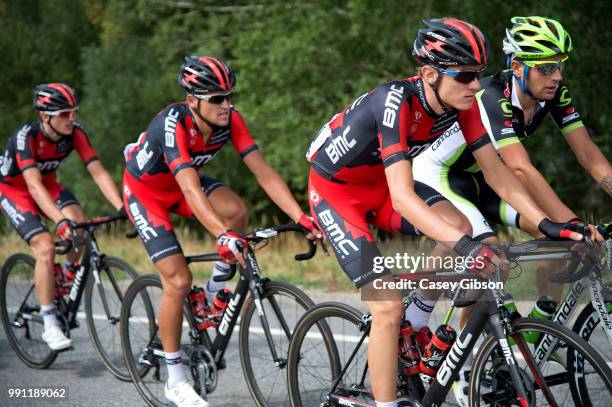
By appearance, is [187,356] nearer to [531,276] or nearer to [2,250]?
[531,276]

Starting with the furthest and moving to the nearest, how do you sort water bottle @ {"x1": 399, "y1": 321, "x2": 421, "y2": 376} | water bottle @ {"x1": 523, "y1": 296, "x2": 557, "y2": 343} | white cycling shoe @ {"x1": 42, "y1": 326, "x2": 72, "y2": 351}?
white cycling shoe @ {"x1": 42, "y1": 326, "x2": 72, "y2": 351} < water bottle @ {"x1": 523, "y1": 296, "x2": 557, "y2": 343} < water bottle @ {"x1": 399, "y1": 321, "x2": 421, "y2": 376}

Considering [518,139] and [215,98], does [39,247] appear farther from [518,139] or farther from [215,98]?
[518,139]

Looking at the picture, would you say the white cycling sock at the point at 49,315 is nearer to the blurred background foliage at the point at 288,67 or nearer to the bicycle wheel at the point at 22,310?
the bicycle wheel at the point at 22,310

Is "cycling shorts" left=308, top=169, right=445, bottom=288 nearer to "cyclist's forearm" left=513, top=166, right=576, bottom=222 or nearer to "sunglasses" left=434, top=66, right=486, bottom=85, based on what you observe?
"cyclist's forearm" left=513, top=166, right=576, bottom=222

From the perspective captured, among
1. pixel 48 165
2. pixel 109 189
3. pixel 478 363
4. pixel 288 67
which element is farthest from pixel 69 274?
pixel 288 67

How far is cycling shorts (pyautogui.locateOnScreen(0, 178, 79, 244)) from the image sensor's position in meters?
7.36

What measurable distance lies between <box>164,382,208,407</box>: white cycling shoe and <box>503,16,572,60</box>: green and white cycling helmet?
110 inches

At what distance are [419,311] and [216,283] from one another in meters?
1.86

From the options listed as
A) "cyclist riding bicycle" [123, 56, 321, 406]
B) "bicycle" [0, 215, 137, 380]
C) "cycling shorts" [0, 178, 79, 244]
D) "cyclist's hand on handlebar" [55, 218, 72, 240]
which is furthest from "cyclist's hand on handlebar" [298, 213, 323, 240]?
"cycling shorts" [0, 178, 79, 244]

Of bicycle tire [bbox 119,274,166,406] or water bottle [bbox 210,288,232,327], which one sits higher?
water bottle [bbox 210,288,232,327]

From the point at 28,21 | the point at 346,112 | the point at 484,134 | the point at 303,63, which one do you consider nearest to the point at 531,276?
the point at 484,134

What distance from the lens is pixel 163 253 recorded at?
221 inches

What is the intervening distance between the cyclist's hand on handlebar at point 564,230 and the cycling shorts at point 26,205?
4714 millimetres

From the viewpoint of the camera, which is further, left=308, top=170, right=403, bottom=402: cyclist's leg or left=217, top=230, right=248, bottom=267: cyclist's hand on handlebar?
left=217, top=230, right=248, bottom=267: cyclist's hand on handlebar
